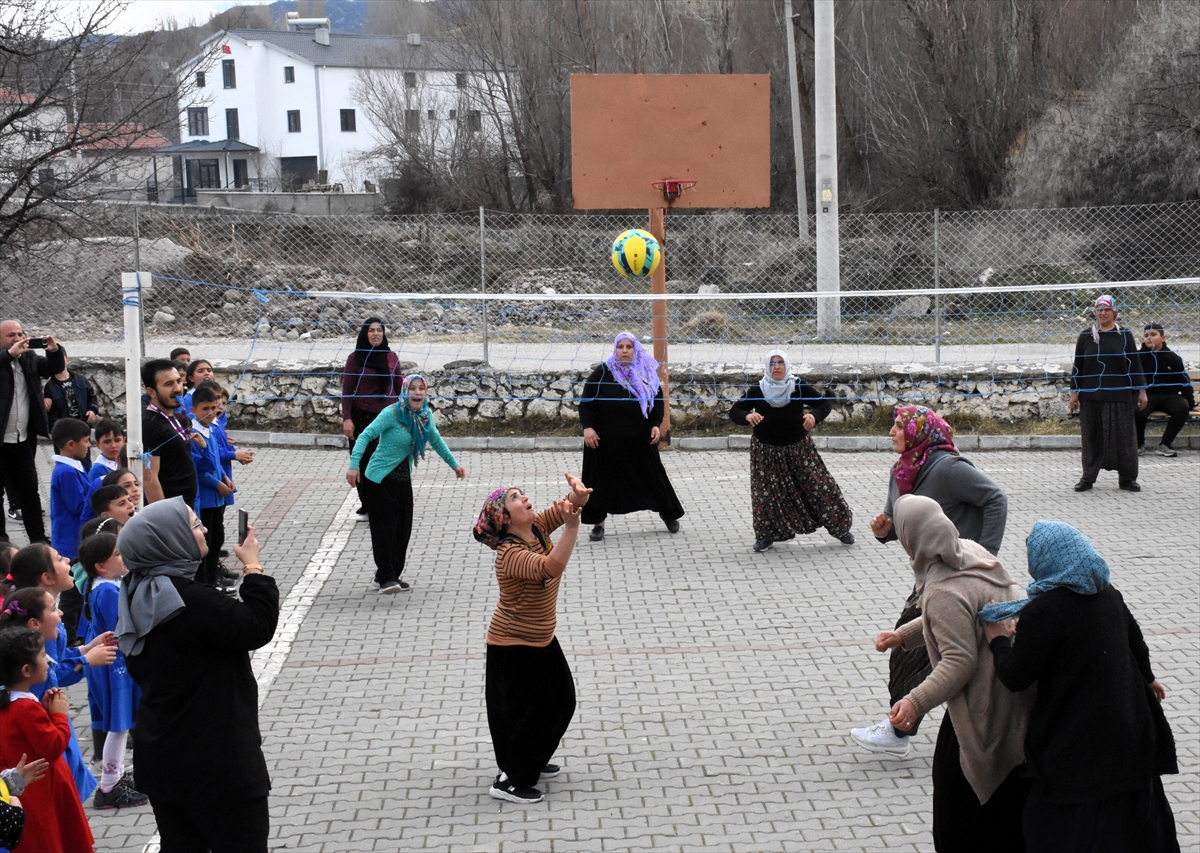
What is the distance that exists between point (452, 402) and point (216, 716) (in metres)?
11.0

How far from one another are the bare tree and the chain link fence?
520cm

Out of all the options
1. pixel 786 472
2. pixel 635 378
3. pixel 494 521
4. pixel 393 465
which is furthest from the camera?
pixel 635 378

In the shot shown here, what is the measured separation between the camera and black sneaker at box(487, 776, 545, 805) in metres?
5.62

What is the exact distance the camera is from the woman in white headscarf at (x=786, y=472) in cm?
969

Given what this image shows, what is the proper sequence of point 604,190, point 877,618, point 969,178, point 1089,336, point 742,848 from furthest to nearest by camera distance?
point 969,178
point 604,190
point 1089,336
point 877,618
point 742,848

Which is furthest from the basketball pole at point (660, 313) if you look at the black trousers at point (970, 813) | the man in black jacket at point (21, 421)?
the black trousers at point (970, 813)

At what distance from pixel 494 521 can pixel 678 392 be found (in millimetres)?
9555

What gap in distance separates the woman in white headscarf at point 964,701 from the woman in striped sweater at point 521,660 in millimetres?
1805

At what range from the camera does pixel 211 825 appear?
412 cm

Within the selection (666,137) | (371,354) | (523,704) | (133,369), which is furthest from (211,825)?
(666,137)

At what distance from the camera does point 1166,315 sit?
18.3 metres

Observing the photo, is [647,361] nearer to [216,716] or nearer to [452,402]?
[452,402]

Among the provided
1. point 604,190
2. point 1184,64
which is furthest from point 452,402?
point 1184,64

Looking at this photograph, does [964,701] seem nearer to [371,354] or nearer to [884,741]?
[884,741]
